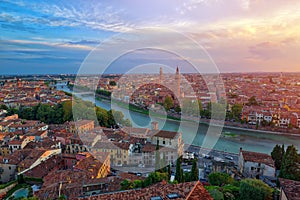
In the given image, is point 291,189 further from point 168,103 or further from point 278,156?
point 168,103

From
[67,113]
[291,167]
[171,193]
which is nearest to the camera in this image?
[171,193]

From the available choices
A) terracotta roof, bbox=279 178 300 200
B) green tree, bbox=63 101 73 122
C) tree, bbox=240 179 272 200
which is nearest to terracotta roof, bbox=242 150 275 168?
tree, bbox=240 179 272 200

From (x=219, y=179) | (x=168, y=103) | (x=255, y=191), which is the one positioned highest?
(x=168, y=103)

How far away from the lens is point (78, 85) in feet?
68.8

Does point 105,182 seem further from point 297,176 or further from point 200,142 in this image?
point 200,142

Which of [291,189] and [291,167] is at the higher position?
[291,189]

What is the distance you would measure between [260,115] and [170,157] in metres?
6.68

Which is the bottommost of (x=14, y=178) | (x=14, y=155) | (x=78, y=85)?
(x=14, y=178)

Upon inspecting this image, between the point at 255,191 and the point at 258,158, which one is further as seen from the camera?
the point at 258,158

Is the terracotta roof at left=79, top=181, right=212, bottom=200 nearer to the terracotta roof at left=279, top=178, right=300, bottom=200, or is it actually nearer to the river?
the terracotta roof at left=279, top=178, right=300, bottom=200

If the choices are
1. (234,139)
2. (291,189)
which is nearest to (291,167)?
(291,189)

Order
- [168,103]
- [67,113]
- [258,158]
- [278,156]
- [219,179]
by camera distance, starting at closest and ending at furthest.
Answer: [219,179] → [258,158] → [278,156] → [67,113] → [168,103]

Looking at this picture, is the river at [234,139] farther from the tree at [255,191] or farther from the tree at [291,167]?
the tree at [255,191]

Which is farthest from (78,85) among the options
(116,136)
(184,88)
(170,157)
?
(170,157)
